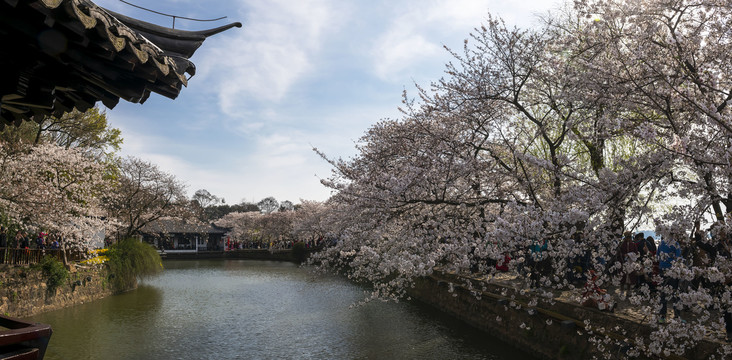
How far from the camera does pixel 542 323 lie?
10.3 m

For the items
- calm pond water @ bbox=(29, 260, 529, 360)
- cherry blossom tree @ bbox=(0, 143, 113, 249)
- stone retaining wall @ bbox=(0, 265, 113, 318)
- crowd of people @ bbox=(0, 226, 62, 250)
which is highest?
cherry blossom tree @ bbox=(0, 143, 113, 249)

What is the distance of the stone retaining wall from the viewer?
1421 centimetres

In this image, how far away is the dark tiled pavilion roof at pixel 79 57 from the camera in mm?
2295

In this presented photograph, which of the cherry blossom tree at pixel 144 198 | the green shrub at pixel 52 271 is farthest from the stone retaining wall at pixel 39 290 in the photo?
the cherry blossom tree at pixel 144 198

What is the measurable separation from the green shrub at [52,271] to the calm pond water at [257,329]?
1130mm

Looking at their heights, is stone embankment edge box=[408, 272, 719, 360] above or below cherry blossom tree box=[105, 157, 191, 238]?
below

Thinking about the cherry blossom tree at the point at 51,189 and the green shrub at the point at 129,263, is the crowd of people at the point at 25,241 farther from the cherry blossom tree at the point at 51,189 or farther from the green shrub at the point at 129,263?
the green shrub at the point at 129,263

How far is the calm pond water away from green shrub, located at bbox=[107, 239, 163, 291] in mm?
863

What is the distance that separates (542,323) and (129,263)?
60.5 ft

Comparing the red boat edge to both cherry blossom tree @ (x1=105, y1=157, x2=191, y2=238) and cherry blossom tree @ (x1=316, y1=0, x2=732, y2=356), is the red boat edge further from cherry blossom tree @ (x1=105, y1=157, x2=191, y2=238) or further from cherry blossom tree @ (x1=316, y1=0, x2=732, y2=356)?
cherry blossom tree @ (x1=105, y1=157, x2=191, y2=238)

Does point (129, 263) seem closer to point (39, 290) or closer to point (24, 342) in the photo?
point (39, 290)

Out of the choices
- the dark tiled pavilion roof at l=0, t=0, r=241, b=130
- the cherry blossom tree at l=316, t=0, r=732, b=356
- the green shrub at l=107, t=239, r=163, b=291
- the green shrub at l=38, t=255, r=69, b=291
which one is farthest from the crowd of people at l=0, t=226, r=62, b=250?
the dark tiled pavilion roof at l=0, t=0, r=241, b=130

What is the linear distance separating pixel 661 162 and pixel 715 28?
6.66ft

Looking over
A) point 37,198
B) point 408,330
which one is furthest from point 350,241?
point 37,198
